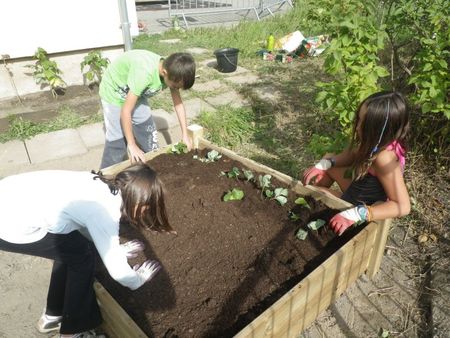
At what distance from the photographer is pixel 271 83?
617 centimetres

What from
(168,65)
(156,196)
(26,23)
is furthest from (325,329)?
(26,23)

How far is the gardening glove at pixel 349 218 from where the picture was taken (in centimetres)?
223

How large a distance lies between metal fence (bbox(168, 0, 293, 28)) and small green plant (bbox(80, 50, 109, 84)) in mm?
4838

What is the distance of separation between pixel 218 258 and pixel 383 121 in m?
1.25

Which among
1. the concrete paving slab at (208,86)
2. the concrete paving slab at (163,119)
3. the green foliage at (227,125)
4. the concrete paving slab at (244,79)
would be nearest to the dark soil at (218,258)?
the green foliage at (227,125)

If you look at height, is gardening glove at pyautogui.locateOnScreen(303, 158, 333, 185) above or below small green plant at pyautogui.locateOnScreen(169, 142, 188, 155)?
above

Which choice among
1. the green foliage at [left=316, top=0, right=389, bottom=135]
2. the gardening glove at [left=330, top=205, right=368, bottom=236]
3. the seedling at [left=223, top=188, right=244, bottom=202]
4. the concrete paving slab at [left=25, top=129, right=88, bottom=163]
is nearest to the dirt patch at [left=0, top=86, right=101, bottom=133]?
the concrete paving slab at [left=25, top=129, right=88, bottom=163]

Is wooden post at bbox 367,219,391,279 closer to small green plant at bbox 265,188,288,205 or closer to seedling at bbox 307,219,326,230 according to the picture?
seedling at bbox 307,219,326,230

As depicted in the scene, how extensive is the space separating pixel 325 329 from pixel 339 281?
30 centimetres

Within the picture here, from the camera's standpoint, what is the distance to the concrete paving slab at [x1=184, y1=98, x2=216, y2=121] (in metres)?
5.00

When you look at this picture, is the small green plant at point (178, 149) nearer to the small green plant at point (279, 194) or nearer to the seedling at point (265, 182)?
the seedling at point (265, 182)

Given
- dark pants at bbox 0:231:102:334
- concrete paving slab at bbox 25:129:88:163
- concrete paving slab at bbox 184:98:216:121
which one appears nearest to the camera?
dark pants at bbox 0:231:102:334

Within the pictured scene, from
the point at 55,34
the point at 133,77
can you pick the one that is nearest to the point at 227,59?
the point at 55,34

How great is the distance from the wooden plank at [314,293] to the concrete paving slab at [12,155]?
3188 mm
